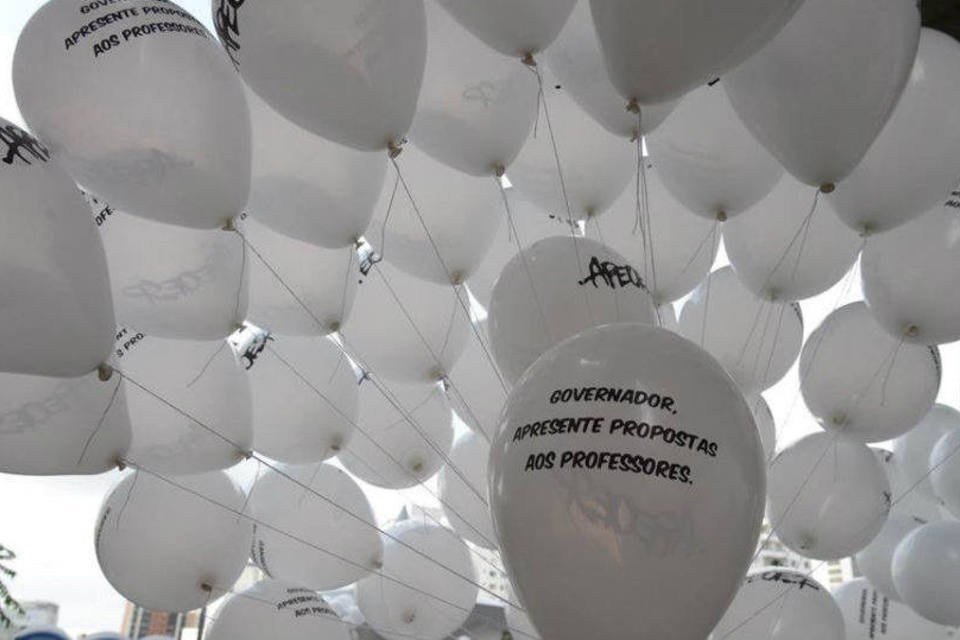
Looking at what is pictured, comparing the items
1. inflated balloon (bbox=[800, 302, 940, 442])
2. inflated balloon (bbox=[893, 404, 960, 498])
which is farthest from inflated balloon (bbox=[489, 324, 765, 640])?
inflated balloon (bbox=[893, 404, 960, 498])

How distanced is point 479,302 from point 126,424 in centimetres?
154

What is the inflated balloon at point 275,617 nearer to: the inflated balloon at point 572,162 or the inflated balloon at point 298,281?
the inflated balloon at point 298,281

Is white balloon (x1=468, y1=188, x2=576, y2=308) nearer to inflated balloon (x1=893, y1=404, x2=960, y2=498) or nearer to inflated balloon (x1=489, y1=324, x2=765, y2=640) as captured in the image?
inflated balloon (x1=489, y1=324, x2=765, y2=640)

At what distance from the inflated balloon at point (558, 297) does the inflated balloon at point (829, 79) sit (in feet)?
1.74

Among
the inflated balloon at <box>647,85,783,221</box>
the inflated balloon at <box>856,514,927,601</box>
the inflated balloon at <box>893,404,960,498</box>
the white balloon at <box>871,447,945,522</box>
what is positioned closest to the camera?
the inflated balloon at <box>647,85,783,221</box>

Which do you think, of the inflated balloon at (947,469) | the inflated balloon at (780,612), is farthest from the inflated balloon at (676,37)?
the inflated balloon at (947,469)

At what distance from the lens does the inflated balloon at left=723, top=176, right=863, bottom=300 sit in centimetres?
285

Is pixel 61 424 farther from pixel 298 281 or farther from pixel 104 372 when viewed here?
pixel 298 281

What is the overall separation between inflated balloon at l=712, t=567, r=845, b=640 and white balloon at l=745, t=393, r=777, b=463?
0.50 meters

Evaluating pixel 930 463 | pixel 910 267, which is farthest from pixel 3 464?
pixel 930 463

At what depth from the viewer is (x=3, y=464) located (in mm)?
2168

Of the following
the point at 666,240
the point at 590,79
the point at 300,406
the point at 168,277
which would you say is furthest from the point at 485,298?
the point at 168,277

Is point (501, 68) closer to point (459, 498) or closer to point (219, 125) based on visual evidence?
point (219, 125)

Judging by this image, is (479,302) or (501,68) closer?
(501,68)
